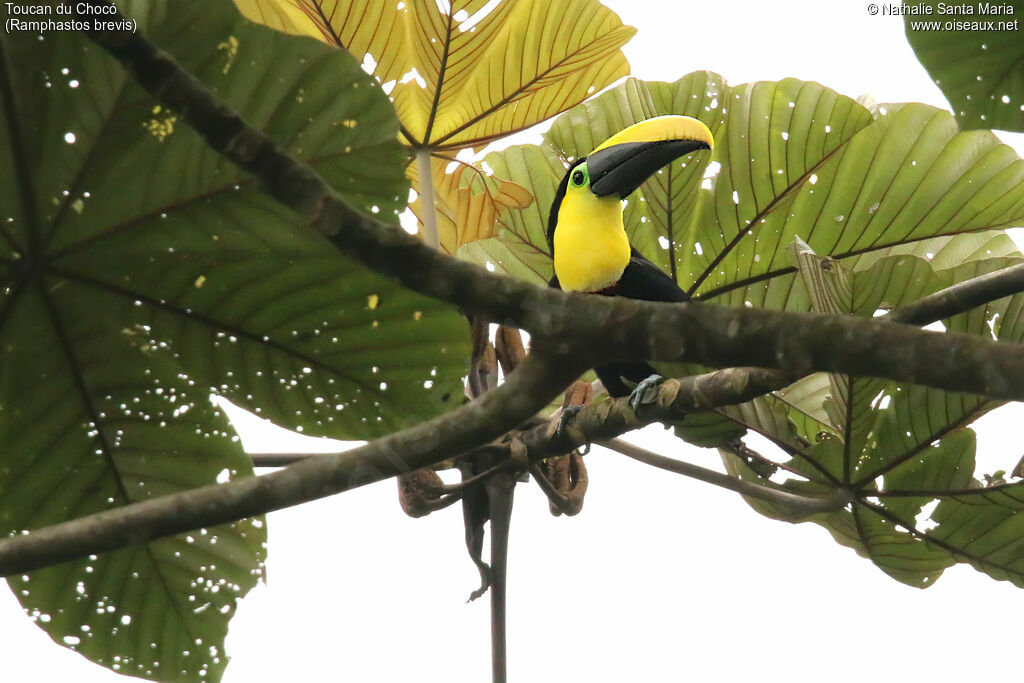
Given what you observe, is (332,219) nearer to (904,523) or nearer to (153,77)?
(153,77)

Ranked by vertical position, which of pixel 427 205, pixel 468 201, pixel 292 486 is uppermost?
pixel 468 201

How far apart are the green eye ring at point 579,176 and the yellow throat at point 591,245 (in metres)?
0.02

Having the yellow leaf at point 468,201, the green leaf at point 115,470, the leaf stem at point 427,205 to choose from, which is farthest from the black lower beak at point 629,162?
the green leaf at point 115,470

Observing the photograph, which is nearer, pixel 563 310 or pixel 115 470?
pixel 563 310

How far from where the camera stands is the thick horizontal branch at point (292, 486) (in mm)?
1135

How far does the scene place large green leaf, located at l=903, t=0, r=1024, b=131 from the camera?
4.67 feet

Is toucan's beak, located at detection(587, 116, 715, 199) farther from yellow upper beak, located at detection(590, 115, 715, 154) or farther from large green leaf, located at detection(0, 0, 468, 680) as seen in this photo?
large green leaf, located at detection(0, 0, 468, 680)

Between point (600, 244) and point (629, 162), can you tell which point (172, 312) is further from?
point (600, 244)

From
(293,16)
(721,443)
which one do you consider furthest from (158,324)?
(721,443)

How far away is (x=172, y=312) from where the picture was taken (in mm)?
1537

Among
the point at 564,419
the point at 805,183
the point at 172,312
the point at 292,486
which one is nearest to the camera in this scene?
the point at 292,486

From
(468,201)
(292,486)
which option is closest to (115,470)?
(292,486)

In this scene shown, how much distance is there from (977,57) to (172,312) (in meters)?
1.22

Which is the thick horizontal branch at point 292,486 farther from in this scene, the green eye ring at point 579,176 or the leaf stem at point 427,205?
the green eye ring at point 579,176
